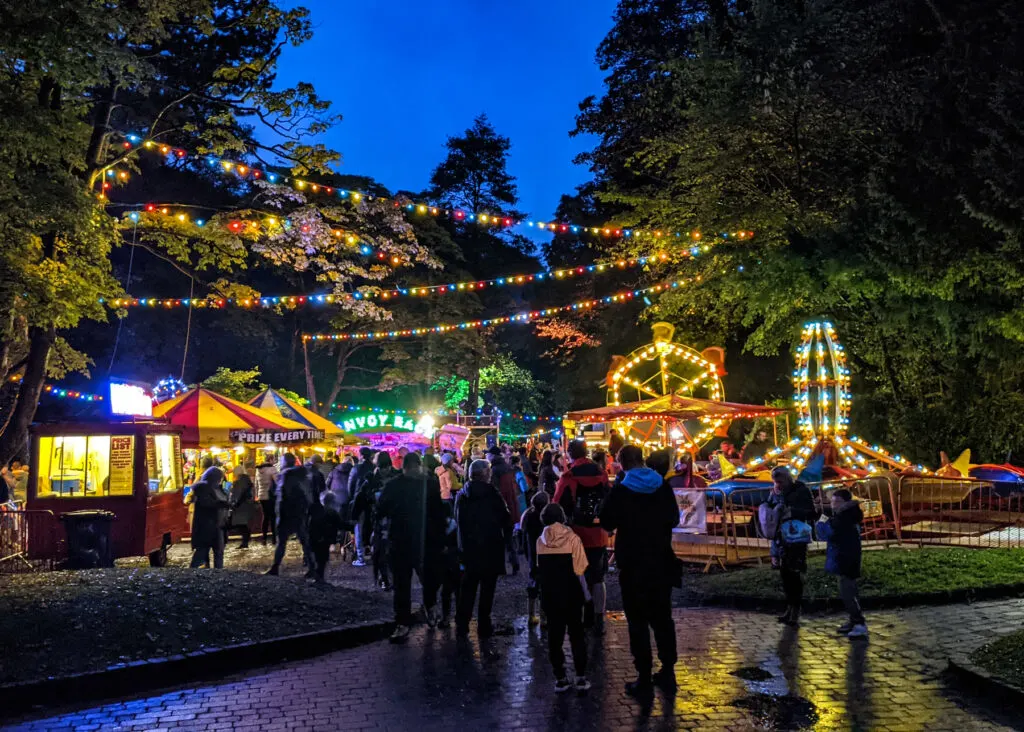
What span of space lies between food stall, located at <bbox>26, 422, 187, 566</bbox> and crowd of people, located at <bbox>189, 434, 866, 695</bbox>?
4.69 ft

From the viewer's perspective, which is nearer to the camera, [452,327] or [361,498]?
[361,498]

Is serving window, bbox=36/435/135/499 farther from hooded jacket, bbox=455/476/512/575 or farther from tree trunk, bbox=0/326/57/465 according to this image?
hooded jacket, bbox=455/476/512/575

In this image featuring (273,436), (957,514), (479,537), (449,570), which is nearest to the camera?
(479,537)

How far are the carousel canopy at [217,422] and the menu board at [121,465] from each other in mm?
4614

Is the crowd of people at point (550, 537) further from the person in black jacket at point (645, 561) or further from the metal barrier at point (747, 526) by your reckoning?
the metal barrier at point (747, 526)

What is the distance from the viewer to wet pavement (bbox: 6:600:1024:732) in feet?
18.0

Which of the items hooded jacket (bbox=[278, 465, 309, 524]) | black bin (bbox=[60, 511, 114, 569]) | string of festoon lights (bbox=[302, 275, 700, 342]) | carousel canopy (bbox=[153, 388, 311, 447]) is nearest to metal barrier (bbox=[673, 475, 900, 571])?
hooded jacket (bbox=[278, 465, 309, 524])

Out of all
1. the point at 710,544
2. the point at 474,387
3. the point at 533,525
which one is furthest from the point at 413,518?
the point at 474,387

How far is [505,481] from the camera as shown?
1102cm

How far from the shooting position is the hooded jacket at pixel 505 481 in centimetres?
1036

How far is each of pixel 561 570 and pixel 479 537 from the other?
62.5 inches

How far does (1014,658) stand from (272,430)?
15.7 metres

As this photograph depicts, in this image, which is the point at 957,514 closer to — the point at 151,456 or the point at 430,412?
the point at 151,456

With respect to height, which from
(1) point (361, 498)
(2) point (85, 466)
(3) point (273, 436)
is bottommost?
(1) point (361, 498)
